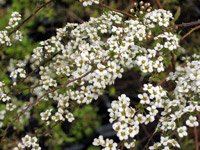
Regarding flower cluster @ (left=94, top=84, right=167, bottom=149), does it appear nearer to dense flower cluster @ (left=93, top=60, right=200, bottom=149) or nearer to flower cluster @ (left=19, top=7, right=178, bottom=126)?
dense flower cluster @ (left=93, top=60, right=200, bottom=149)

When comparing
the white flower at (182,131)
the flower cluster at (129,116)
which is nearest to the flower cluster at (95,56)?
the flower cluster at (129,116)

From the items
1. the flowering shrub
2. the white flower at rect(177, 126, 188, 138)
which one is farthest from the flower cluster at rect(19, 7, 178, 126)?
the white flower at rect(177, 126, 188, 138)

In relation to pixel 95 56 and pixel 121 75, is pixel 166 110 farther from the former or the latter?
pixel 95 56

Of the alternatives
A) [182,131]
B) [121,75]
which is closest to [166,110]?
[182,131]

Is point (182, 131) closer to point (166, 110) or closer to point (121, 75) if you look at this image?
point (166, 110)

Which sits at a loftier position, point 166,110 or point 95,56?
point 95,56

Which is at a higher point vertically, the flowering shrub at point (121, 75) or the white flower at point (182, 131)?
the flowering shrub at point (121, 75)

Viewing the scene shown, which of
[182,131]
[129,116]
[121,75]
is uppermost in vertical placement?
[121,75]

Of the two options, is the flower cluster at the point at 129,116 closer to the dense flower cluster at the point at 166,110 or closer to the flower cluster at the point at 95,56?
the dense flower cluster at the point at 166,110

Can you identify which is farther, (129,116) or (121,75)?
(121,75)

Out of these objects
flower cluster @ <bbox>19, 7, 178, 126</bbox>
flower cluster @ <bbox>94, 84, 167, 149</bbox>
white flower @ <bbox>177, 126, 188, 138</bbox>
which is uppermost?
flower cluster @ <bbox>19, 7, 178, 126</bbox>

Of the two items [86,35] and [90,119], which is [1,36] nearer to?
[86,35]

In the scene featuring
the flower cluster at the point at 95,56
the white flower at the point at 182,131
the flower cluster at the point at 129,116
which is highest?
the flower cluster at the point at 95,56
